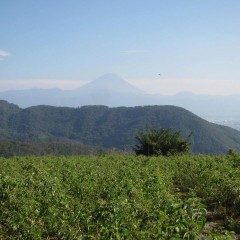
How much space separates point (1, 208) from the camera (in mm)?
8141

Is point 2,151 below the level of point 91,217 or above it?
below

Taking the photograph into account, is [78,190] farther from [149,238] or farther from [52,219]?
[149,238]

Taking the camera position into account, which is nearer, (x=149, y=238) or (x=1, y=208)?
(x=149, y=238)

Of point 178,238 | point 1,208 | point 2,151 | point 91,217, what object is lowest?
point 2,151

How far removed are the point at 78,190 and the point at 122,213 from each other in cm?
430

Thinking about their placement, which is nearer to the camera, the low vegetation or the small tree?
the low vegetation

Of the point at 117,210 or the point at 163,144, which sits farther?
the point at 163,144

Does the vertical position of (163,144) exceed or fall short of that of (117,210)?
it falls short

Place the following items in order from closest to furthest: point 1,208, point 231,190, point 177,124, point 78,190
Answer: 1. point 1,208
2. point 231,190
3. point 78,190
4. point 177,124

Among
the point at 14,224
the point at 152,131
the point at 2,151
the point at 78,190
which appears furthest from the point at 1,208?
the point at 2,151

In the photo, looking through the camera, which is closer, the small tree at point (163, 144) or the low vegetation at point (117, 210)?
the low vegetation at point (117, 210)

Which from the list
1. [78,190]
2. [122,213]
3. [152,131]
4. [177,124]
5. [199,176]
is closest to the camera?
[122,213]

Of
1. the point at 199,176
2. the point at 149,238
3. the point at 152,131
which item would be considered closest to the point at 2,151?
the point at 152,131

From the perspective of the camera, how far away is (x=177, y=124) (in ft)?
640
